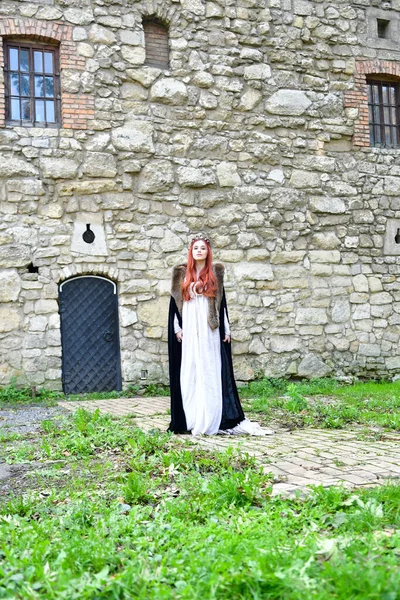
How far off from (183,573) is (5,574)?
2.26 ft

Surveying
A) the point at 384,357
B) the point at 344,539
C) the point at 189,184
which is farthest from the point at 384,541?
the point at 384,357

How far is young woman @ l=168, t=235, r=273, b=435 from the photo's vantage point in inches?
253

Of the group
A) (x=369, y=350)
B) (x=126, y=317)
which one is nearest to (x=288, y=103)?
(x=369, y=350)

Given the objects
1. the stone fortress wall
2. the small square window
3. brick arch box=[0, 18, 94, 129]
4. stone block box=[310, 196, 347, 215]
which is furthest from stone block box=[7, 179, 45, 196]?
the small square window

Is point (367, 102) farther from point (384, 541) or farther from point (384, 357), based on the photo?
point (384, 541)

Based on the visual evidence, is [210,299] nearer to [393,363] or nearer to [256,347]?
[256,347]

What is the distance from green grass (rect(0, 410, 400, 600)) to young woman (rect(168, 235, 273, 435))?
1.59 metres

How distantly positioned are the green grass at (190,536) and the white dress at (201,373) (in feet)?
5.02

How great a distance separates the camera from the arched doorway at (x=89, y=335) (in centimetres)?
969

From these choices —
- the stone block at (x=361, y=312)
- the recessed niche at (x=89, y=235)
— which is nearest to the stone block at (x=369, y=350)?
the stone block at (x=361, y=312)

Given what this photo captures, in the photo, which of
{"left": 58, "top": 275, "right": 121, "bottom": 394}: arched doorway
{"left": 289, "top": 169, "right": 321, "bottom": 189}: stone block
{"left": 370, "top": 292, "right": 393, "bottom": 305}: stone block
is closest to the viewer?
{"left": 58, "top": 275, "right": 121, "bottom": 394}: arched doorway

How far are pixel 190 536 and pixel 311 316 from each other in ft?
26.3

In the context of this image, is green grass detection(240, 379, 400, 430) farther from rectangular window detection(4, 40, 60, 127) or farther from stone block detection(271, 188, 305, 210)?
rectangular window detection(4, 40, 60, 127)

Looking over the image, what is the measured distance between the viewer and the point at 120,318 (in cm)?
984
